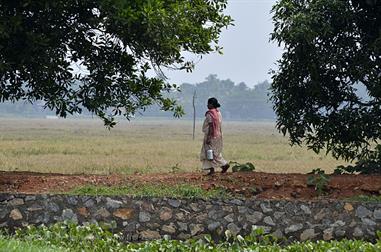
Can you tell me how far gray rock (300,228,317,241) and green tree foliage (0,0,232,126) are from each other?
4.17 m

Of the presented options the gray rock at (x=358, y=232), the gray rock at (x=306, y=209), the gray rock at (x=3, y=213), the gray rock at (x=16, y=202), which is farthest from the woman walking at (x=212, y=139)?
the gray rock at (x=3, y=213)

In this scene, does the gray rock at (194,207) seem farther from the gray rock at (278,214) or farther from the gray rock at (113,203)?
the gray rock at (278,214)

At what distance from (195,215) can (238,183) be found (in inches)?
67.0

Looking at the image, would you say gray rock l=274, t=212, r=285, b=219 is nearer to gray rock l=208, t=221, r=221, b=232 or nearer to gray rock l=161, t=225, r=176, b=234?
gray rock l=208, t=221, r=221, b=232

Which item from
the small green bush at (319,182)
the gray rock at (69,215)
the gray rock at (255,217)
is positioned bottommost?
the gray rock at (69,215)

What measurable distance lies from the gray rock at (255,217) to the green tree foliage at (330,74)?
376 cm

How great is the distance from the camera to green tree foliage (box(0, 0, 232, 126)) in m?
13.4

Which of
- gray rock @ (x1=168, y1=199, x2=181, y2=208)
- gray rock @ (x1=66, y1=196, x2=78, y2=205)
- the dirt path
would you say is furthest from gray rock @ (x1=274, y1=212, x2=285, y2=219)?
gray rock @ (x1=66, y1=196, x2=78, y2=205)

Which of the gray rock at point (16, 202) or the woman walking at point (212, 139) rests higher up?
the woman walking at point (212, 139)

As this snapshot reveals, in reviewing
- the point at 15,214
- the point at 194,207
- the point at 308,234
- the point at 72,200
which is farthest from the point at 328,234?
the point at 15,214

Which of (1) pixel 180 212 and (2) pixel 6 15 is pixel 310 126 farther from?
(2) pixel 6 15

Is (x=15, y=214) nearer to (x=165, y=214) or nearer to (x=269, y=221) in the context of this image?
(x=165, y=214)

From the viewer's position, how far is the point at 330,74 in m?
15.4

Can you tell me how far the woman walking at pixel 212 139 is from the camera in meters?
14.8
